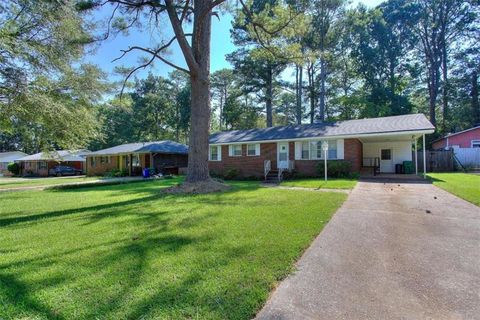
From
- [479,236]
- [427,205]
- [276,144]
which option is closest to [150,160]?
[276,144]

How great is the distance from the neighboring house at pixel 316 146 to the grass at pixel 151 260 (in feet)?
33.6

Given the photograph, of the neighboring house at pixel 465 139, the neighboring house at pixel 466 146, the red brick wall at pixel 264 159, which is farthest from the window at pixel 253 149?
the neighboring house at pixel 465 139

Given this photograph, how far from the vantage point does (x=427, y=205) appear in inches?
300

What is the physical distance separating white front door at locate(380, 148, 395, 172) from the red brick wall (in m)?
3.32

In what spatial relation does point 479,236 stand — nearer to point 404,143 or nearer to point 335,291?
point 335,291

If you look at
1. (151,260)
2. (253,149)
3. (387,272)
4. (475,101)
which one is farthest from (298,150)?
(475,101)

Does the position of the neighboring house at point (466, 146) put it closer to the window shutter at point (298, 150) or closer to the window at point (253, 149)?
the window shutter at point (298, 150)

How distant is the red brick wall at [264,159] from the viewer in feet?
53.3

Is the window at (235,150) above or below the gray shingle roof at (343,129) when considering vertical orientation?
below

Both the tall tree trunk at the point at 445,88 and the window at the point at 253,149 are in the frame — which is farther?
the tall tree trunk at the point at 445,88

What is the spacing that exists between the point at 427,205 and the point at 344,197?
2261 millimetres

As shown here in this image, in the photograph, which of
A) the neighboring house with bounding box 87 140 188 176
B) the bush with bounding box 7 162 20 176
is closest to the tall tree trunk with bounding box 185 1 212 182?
the neighboring house with bounding box 87 140 188 176

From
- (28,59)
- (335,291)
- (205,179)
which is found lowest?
(335,291)

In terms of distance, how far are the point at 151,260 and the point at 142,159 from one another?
24.7m
